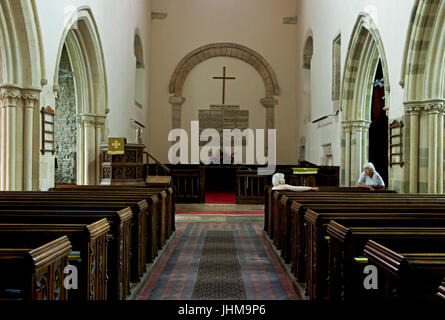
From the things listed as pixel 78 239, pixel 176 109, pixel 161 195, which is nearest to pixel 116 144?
pixel 161 195

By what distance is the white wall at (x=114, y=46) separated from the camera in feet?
22.6

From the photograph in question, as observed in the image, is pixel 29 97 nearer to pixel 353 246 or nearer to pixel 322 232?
pixel 322 232

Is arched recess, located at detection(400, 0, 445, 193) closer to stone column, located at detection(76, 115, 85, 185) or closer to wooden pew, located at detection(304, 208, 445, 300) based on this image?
wooden pew, located at detection(304, 208, 445, 300)

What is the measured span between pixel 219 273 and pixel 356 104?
699cm

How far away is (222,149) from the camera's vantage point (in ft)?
51.1

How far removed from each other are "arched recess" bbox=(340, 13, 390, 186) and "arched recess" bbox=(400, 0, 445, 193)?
2.70 m

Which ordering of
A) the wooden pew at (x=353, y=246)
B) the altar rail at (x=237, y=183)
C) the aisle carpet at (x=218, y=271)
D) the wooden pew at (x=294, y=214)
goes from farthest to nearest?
the altar rail at (x=237, y=183) < the wooden pew at (x=294, y=214) < the aisle carpet at (x=218, y=271) < the wooden pew at (x=353, y=246)

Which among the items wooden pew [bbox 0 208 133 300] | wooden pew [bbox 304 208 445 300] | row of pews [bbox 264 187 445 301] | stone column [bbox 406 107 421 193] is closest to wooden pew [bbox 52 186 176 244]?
row of pews [bbox 264 187 445 301]

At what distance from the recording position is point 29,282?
60.8 inches

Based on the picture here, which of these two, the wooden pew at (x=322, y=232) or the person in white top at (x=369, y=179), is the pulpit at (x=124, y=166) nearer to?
the person in white top at (x=369, y=179)

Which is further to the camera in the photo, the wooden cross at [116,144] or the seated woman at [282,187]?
the wooden cross at [116,144]

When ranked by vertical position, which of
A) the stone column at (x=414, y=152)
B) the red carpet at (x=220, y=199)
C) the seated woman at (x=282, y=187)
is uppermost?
the stone column at (x=414, y=152)

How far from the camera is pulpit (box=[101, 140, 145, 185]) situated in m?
8.54

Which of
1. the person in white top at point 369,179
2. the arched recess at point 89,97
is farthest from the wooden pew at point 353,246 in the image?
the arched recess at point 89,97
